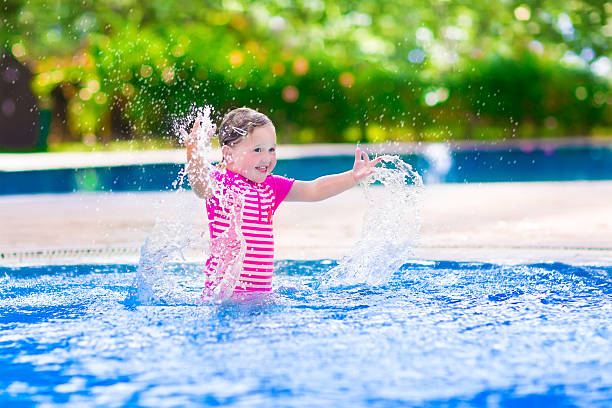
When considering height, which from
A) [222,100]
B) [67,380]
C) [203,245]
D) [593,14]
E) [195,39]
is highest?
[593,14]

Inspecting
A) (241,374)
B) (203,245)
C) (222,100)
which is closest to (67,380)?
(241,374)

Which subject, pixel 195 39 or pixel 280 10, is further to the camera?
pixel 280 10

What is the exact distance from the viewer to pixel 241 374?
2.67 m

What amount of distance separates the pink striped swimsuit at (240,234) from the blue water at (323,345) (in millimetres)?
108

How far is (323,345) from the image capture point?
3010mm

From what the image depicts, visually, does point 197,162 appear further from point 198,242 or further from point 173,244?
point 173,244

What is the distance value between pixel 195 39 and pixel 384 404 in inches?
554

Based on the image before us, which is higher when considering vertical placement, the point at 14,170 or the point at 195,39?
the point at 195,39

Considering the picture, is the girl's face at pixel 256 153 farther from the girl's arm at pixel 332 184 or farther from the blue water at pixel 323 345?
the blue water at pixel 323 345

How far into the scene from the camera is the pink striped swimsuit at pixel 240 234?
143 inches

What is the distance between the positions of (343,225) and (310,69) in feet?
33.1

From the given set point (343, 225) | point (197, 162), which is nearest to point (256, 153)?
point (197, 162)

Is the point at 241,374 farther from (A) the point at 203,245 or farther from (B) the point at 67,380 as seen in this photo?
(A) the point at 203,245

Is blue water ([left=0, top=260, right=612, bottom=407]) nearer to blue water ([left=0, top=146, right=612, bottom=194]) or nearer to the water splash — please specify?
the water splash
